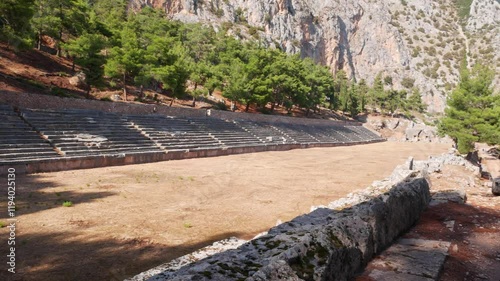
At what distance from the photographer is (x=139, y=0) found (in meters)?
77.1

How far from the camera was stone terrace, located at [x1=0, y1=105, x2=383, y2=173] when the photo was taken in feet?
54.8

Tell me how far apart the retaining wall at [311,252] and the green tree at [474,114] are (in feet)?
95.0

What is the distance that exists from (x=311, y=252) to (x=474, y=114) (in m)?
33.8

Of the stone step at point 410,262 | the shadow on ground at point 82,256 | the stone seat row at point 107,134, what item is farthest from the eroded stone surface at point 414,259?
the stone seat row at point 107,134

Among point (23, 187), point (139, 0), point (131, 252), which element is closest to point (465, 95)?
point (131, 252)

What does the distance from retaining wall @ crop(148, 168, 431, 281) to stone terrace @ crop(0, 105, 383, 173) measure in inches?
623

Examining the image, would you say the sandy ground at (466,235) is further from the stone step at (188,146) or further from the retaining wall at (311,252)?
the stone step at (188,146)

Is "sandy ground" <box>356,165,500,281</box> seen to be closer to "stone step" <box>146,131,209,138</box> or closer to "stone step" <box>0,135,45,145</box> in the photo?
"stone step" <box>0,135,45,145</box>

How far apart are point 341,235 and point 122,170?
644 inches

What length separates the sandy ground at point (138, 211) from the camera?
22.7 feet

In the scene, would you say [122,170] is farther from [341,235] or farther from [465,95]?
[465,95]

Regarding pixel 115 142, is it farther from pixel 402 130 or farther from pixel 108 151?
pixel 402 130

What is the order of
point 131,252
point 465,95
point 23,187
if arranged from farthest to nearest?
1. point 465,95
2. point 23,187
3. point 131,252

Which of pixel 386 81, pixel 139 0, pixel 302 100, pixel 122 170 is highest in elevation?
pixel 139 0
